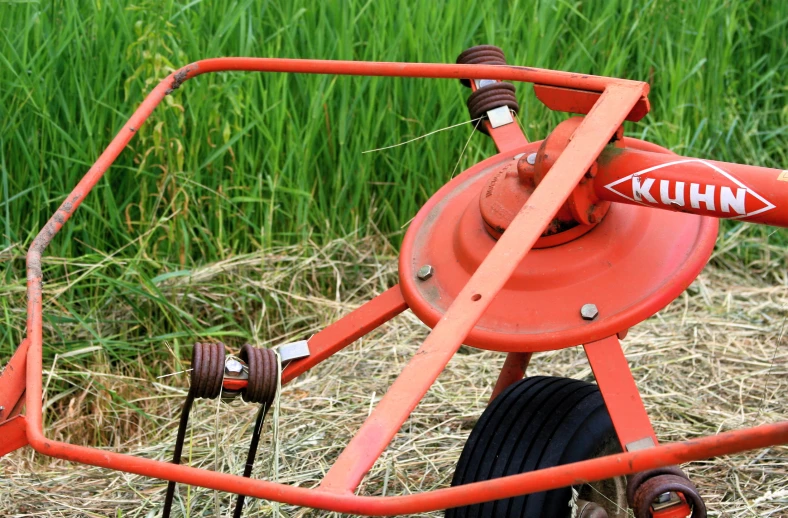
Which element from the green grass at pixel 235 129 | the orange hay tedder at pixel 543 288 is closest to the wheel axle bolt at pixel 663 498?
the orange hay tedder at pixel 543 288

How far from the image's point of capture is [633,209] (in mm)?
1695

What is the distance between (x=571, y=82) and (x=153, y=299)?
1.38 m

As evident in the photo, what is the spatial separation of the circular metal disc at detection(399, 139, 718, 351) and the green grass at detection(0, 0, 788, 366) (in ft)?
3.49

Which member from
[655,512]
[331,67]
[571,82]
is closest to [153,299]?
[331,67]

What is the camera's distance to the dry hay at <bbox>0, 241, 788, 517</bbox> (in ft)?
7.11

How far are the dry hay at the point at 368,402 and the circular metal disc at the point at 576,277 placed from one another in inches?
22.5

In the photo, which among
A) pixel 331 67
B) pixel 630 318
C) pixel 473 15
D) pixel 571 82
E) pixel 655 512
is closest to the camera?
pixel 655 512

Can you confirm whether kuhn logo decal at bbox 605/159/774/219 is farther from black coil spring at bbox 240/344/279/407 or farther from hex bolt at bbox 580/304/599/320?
black coil spring at bbox 240/344/279/407

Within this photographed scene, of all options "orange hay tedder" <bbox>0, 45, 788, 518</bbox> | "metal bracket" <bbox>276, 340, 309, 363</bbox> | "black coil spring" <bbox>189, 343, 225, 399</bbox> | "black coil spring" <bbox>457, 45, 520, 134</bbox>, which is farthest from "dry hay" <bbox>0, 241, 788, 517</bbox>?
"black coil spring" <bbox>457, 45, 520, 134</bbox>

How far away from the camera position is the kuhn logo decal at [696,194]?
4.65 ft

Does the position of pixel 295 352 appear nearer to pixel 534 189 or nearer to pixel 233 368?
pixel 233 368

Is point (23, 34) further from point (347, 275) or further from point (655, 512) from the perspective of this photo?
point (655, 512)

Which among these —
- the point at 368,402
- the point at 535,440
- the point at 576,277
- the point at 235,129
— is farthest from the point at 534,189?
the point at 235,129

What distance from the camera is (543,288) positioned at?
162cm
